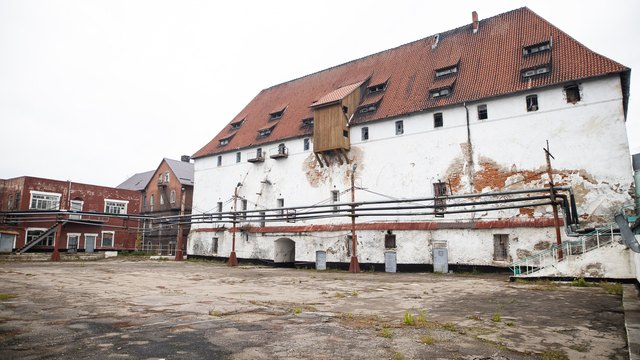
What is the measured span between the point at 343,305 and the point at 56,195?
119 ft

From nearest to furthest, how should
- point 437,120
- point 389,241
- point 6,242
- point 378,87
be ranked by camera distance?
1. point 437,120
2. point 389,241
3. point 378,87
4. point 6,242

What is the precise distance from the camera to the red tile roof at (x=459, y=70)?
19.4 metres

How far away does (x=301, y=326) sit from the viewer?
625 centimetres

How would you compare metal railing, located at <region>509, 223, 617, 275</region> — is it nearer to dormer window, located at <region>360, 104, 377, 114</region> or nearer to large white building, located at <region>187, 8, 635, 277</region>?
large white building, located at <region>187, 8, 635, 277</region>

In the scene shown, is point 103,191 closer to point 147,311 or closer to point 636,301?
point 147,311

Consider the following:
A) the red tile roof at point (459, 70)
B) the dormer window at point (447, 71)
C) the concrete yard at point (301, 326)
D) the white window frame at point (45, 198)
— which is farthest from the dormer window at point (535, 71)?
the white window frame at point (45, 198)

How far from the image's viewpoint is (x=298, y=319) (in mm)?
6863

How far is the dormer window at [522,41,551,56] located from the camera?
802 inches

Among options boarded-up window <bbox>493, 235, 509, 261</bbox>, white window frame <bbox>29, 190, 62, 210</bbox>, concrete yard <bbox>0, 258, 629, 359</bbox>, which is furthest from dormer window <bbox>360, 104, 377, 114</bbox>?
white window frame <bbox>29, 190, 62, 210</bbox>

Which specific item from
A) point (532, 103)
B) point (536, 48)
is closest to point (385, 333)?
point (532, 103)

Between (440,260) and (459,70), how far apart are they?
1216 centimetres

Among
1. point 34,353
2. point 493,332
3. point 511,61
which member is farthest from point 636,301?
point 511,61

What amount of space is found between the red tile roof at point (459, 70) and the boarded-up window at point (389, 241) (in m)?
7.90

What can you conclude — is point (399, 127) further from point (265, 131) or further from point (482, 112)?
point (265, 131)
